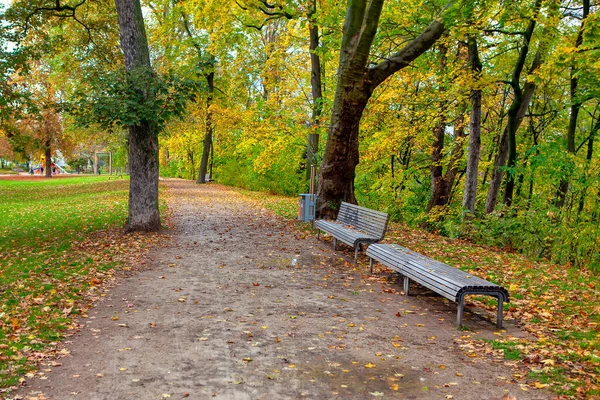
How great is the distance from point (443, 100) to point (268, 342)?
12198 mm

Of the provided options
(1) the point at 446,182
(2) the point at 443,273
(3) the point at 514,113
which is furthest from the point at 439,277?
(1) the point at 446,182

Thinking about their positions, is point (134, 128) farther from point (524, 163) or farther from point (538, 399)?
point (524, 163)

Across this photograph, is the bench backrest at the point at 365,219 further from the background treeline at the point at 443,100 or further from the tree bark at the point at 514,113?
the tree bark at the point at 514,113

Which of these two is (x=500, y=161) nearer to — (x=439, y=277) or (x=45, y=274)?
(x=439, y=277)

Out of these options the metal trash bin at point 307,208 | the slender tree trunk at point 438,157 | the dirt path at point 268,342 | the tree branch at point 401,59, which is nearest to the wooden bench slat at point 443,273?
the dirt path at point 268,342

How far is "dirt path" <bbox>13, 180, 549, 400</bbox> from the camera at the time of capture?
389 cm

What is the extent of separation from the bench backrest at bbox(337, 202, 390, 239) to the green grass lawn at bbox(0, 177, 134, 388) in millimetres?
4671

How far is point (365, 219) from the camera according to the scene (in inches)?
378

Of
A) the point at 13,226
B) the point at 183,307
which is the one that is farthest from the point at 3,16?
the point at 183,307

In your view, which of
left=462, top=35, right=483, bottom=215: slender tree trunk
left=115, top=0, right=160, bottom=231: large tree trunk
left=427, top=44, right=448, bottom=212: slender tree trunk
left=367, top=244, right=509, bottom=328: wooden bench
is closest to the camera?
left=367, top=244, right=509, bottom=328: wooden bench

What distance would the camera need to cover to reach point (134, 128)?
1136cm

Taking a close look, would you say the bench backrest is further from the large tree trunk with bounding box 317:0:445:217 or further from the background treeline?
the background treeline

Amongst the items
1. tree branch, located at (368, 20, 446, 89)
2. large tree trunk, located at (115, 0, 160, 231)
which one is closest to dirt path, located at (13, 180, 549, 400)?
large tree trunk, located at (115, 0, 160, 231)

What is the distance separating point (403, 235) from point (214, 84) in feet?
79.1
